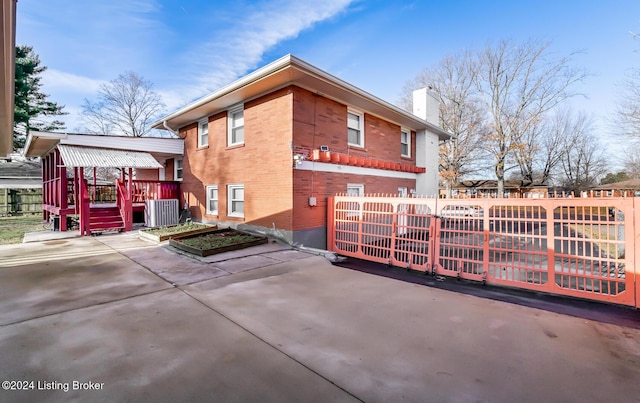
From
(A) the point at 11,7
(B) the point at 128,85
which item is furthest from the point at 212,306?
(B) the point at 128,85

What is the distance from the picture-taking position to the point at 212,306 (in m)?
4.25

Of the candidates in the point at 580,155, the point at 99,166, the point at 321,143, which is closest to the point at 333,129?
the point at 321,143

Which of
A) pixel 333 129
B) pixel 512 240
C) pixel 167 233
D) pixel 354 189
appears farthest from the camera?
pixel 354 189

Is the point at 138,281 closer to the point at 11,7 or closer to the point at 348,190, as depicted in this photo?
the point at 11,7

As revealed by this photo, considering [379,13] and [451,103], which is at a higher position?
[451,103]

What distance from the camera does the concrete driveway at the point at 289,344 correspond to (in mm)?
2408

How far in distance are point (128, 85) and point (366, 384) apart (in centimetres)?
3774

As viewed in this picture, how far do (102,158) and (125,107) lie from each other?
84.0 feet

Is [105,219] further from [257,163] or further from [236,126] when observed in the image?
[257,163]

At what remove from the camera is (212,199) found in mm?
12039

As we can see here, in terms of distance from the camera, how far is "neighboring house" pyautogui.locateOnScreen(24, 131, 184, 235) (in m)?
10.4

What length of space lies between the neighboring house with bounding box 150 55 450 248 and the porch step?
2694 millimetres

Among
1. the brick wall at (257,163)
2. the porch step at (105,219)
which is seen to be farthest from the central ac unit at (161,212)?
the brick wall at (257,163)

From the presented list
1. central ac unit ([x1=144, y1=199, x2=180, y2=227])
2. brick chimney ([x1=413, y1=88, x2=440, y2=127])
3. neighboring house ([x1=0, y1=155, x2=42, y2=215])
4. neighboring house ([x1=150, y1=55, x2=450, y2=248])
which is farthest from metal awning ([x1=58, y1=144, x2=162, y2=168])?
brick chimney ([x1=413, y1=88, x2=440, y2=127])
